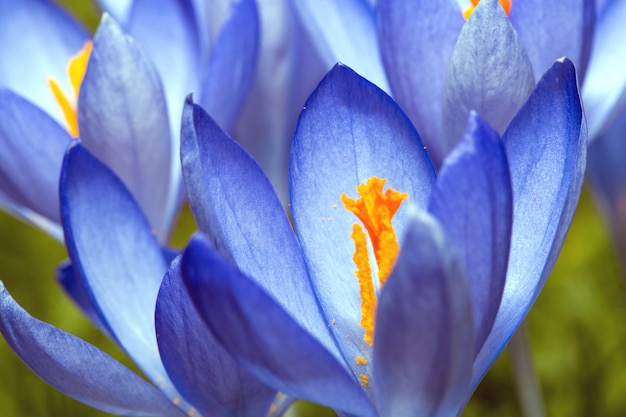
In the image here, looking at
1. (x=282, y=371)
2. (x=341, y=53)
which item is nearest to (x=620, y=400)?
(x=341, y=53)

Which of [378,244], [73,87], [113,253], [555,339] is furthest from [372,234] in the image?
[555,339]

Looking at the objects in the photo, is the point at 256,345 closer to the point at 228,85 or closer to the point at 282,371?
the point at 282,371

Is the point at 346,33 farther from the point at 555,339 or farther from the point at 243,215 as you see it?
the point at 555,339

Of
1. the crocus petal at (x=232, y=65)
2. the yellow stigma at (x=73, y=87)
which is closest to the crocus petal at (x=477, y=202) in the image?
the crocus petal at (x=232, y=65)

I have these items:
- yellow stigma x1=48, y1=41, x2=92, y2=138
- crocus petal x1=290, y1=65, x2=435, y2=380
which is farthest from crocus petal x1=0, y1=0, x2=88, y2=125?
A: crocus petal x1=290, y1=65, x2=435, y2=380

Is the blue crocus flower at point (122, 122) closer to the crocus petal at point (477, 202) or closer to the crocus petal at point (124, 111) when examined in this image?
the crocus petal at point (124, 111)

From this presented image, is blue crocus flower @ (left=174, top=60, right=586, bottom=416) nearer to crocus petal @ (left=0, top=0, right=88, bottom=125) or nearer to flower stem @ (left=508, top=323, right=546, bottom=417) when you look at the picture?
flower stem @ (left=508, top=323, right=546, bottom=417)
